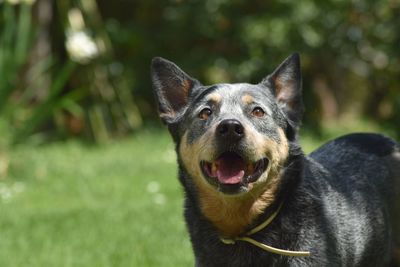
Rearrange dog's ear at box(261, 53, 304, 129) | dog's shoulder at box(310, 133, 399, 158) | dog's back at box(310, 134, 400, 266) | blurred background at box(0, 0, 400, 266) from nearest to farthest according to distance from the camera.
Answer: dog's back at box(310, 134, 400, 266), dog's ear at box(261, 53, 304, 129), dog's shoulder at box(310, 133, 399, 158), blurred background at box(0, 0, 400, 266)

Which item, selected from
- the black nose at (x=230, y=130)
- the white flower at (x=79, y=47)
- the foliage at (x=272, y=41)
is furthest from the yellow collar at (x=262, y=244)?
the foliage at (x=272, y=41)

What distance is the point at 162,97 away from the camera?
197 inches

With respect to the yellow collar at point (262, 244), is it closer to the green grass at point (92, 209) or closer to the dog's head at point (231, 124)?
the dog's head at point (231, 124)

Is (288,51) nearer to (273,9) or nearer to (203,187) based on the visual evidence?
(273,9)

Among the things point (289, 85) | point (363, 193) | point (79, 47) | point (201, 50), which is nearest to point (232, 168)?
point (289, 85)

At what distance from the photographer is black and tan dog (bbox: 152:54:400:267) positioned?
4.38 m

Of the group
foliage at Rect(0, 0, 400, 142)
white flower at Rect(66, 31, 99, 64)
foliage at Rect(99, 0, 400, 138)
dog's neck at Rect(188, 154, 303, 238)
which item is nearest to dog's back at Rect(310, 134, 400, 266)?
dog's neck at Rect(188, 154, 303, 238)

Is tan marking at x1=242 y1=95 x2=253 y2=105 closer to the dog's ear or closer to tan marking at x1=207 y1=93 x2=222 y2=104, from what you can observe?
tan marking at x1=207 y1=93 x2=222 y2=104

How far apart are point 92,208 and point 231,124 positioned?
4.12 m

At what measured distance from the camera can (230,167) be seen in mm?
4469

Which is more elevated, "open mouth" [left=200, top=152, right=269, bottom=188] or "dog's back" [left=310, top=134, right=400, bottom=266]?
"open mouth" [left=200, top=152, right=269, bottom=188]

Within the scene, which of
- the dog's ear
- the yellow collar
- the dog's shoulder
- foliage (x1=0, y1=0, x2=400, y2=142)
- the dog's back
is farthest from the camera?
foliage (x1=0, y1=0, x2=400, y2=142)

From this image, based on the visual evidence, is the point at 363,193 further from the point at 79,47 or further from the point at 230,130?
the point at 79,47

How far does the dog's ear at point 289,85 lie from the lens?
486 cm
